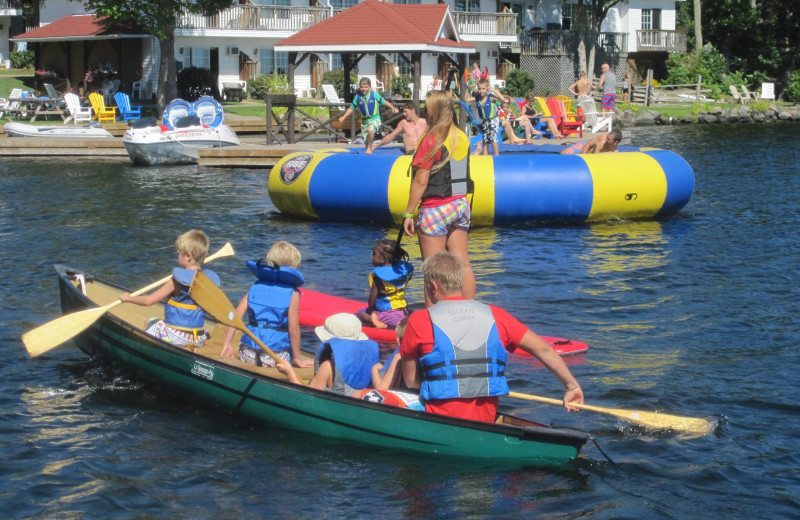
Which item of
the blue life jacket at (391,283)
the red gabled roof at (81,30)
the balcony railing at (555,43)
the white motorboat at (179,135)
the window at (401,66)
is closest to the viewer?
the blue life jacket at (391,283)

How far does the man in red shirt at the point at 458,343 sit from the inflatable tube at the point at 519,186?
8.89 meters

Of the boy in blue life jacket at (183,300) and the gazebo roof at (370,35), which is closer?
the boy in blue life jacket at (183,300)

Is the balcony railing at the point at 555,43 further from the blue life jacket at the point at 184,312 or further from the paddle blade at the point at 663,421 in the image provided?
the paddle blade at the point at 663,421

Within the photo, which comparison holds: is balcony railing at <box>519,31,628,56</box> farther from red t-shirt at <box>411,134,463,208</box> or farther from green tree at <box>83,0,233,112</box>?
red t-shirt at <box>411,134,463,208</box>

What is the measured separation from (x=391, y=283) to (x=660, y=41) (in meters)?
45.7

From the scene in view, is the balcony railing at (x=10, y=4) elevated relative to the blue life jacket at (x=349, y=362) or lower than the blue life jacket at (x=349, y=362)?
elevated

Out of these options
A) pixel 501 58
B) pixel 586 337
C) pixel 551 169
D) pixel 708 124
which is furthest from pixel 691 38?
pixel 586 337

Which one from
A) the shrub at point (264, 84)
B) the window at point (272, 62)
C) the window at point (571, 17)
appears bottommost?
the shrub at point (264, 84)

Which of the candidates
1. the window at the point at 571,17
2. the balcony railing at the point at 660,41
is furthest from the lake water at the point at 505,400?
the balcony railing at the point at 660,41

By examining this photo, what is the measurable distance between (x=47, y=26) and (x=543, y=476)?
4011cm

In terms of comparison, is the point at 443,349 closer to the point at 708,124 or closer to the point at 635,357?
the point at 635,357

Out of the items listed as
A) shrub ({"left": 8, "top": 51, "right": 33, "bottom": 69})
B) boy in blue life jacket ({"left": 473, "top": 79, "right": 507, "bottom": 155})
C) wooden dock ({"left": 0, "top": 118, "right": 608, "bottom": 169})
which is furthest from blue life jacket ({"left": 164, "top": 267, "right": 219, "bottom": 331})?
shrub ({"left": 8, "top": 51, "right": 33, "bottom": 69})

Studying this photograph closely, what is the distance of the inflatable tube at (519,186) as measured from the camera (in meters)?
15.2

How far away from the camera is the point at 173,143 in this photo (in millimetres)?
24797
